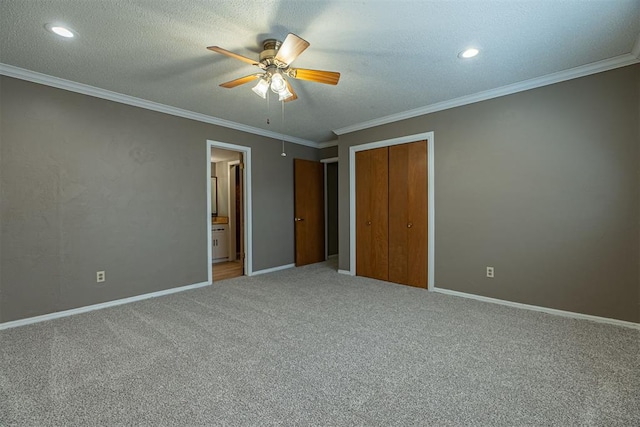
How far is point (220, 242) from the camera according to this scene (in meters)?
6.03

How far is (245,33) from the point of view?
83.4 inches

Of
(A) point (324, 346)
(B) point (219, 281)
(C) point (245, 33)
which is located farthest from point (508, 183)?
(B) point (219, 281)

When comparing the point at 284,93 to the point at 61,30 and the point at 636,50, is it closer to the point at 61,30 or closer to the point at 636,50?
the point at 61,30

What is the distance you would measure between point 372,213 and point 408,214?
1.98 feet

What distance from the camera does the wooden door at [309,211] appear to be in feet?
17.7

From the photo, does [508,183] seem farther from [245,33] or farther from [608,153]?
[245,33]

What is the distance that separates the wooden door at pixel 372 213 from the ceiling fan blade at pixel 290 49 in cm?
247

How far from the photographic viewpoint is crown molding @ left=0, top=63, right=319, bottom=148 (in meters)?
2.68

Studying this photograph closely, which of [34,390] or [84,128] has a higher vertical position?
[84,128]

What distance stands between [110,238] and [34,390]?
1.87 meters

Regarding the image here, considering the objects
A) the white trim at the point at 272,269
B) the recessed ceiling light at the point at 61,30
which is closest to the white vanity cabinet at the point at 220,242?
the white trim at the point at 272,269

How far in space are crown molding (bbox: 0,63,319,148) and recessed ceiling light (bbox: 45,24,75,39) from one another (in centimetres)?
101

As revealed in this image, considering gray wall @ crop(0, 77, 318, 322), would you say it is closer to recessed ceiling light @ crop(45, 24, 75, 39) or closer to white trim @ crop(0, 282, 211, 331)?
white trim @ crop(0, 282, 211, 331)

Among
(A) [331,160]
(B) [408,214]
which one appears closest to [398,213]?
(B) [408,214]
